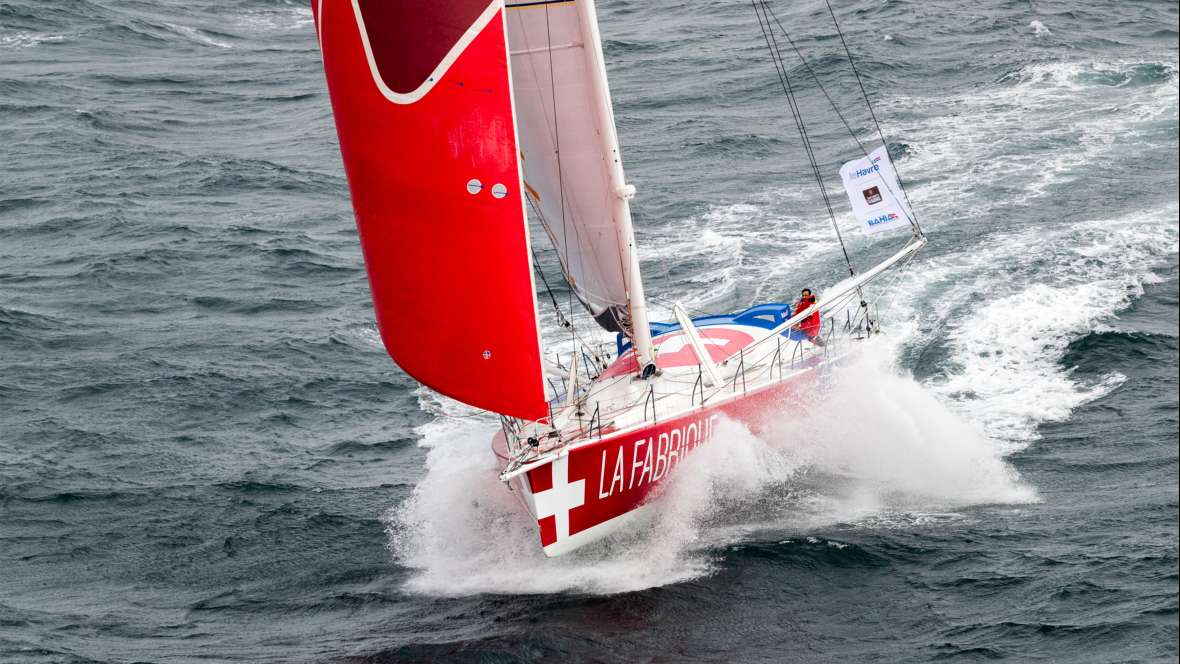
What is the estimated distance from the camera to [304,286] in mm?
25234

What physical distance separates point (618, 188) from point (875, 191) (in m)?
3.79

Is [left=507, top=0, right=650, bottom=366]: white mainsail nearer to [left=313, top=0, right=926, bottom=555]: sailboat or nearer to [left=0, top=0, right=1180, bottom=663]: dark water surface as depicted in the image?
[left=313, top=0, right=926, bottom=555]: sailboat

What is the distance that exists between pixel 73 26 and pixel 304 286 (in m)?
18.2

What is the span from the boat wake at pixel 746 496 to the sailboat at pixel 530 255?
357 mm

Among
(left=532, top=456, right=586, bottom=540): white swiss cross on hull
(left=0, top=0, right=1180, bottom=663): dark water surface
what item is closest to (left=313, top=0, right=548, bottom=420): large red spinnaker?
(left=532, top=456, right=586, bottom=540): white swiss cross on hull

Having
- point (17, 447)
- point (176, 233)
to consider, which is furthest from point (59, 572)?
point (176, 233)

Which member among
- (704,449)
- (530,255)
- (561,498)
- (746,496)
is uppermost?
(530,255)

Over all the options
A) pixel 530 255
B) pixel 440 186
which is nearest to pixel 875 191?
pixel 530 255

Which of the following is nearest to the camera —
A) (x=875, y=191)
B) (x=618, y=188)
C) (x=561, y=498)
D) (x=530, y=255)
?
(x=530, y=255)

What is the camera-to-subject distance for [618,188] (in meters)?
16.1

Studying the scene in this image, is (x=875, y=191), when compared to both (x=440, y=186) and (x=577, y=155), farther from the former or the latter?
(x=440, y=186)

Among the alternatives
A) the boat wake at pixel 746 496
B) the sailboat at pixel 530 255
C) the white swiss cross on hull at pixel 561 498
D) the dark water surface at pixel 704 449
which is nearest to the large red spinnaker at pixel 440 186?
the sailboat at pixel 530 255

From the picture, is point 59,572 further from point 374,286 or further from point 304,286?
point 304,286

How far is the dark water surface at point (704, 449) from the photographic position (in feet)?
48.7
